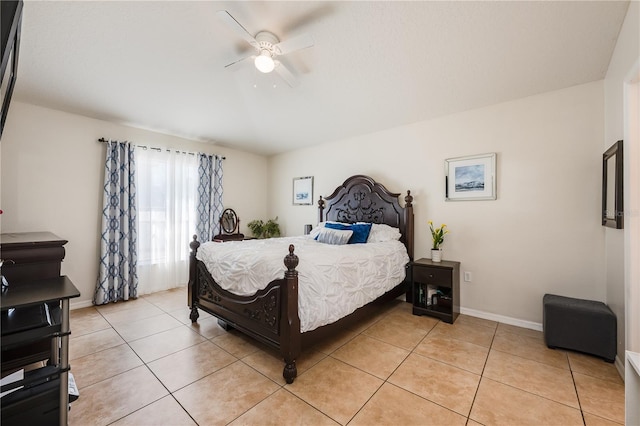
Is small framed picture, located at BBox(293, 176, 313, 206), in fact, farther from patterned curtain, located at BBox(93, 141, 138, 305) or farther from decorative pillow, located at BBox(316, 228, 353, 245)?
patterned curtain, located at BBox(93, 141, 138, 305)

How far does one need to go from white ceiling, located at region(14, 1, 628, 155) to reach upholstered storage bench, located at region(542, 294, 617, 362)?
2128 mm

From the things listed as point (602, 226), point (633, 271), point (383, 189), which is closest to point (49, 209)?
point (383, 189)

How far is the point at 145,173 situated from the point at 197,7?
10.2 ft

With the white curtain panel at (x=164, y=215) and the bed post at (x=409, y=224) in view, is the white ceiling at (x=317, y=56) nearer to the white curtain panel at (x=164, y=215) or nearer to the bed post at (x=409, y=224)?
the white curtain panel at (x=164, y=215)

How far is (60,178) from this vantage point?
11.0 feet

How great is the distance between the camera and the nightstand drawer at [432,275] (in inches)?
118

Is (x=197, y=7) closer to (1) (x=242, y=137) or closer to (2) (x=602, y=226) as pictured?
(1) (x=242, y=137)

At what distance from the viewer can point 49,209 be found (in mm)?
3266

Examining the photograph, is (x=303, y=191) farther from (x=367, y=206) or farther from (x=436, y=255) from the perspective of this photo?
(x=436, y=255)

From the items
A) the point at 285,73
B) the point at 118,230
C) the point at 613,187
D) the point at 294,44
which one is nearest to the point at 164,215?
the point at 118,230

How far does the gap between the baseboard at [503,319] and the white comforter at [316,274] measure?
1094 mm

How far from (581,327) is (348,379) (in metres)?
Result: 2.07

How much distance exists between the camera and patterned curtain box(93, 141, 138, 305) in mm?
3607

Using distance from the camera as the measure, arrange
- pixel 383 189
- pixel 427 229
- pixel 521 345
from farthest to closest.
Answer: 1. pixel 383 189
2. pixel 427 229
3. pixel 521 345
